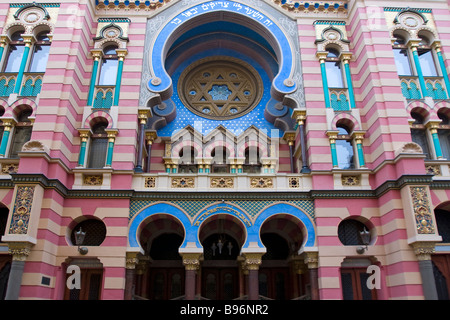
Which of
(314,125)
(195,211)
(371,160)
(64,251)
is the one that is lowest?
(64,251)

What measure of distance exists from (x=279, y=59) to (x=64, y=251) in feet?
41.2

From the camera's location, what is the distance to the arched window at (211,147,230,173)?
723 inches

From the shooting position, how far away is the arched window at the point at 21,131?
51.9 feet

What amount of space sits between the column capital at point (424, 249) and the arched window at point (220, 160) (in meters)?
8.51

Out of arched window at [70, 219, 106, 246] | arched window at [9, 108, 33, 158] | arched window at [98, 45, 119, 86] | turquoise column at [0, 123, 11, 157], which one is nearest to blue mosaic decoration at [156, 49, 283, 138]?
arched window at [98, 45, 119, 86]

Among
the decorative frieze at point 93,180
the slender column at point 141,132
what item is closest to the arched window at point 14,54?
the slender column at point 141,132

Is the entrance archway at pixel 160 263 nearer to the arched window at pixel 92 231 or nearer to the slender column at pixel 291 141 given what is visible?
the arched window at pixel 92 231

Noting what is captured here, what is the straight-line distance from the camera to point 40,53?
17359mm

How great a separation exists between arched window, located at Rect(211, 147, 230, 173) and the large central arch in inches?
Answer: 139

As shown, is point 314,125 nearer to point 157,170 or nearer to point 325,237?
point 325,237

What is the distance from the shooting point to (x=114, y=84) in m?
17.3

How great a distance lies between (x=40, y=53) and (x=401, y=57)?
16.4 meters
